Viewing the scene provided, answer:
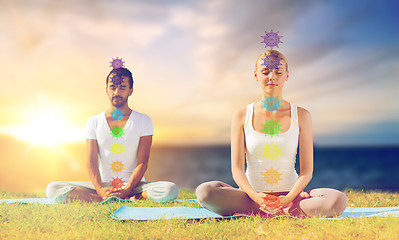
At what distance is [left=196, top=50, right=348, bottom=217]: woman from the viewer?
19.6 feet

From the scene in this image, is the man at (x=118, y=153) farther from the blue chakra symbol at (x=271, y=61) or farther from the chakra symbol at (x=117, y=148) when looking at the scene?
the blue chakra symbol at (x=271, y=61)

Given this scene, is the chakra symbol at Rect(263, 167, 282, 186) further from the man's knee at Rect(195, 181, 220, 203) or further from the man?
the man

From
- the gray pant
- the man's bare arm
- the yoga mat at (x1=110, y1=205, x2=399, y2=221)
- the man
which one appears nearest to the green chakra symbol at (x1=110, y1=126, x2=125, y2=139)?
the man

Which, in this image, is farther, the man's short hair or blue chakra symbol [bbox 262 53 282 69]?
the man's short hair

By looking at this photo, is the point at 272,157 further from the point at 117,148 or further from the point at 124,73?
the point at 124,73

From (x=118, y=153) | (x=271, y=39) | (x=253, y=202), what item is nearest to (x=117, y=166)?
(x=118, y=153)

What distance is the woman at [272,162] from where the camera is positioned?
5.97 meters

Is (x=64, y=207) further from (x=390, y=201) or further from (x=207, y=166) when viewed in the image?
(x=207, y=166)

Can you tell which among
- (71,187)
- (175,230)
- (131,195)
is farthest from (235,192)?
(71,187)

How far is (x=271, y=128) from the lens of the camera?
6.18 metres

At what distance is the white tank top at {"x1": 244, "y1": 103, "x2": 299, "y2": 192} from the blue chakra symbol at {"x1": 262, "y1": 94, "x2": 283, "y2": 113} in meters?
0.28

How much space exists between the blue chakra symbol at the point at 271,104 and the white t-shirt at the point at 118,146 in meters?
2.74

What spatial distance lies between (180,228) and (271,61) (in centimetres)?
277

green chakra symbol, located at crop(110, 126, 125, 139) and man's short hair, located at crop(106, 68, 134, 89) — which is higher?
man's short hair, located at crop(106, 68, 134, 89)
